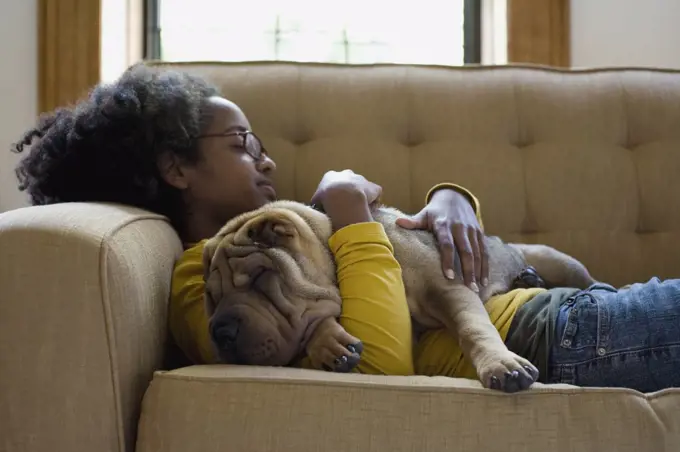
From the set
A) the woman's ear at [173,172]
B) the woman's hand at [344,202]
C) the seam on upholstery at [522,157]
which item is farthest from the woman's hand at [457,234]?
the woman's ear at [173,172]

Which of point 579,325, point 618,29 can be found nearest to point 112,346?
point 579,325

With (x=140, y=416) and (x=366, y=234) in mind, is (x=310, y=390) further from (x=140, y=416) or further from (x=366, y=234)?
(x=366, y=234)

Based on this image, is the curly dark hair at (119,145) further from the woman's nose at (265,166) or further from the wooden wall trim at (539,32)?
the wooden wall trim at (539,32)

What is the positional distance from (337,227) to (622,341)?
562mm

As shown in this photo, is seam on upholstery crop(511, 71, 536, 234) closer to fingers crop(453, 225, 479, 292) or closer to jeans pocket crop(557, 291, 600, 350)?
fingers crop(453, 225, 479, 292)

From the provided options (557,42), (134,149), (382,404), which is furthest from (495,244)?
(557,42)

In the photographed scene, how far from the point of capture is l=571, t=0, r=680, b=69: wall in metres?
2.54

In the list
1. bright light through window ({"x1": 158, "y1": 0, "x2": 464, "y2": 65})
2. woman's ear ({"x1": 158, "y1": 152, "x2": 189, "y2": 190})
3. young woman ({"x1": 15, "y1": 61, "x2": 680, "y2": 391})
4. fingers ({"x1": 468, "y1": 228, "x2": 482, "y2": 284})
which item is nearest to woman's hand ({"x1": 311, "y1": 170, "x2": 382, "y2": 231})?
young woman ({"x1": 15, "y1": 61, "x2": 680, "y2": 391})

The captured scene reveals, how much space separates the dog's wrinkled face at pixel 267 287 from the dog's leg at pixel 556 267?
0.67 metres

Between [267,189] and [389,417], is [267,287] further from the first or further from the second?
[267,189]

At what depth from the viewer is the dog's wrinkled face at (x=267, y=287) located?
1138 mm

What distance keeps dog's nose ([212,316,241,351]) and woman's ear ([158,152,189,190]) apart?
0.53 m

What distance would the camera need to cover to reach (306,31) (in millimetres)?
2785

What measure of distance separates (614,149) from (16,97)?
6.35 ft
